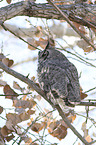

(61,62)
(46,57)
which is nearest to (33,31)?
(46,57)

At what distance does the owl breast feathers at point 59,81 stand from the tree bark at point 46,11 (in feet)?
1.92

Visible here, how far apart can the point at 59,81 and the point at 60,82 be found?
1 cm

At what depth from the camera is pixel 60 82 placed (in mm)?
2203

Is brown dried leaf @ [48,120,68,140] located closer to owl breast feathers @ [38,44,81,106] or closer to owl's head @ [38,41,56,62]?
owl breast feathers @ [38,44,81,106]

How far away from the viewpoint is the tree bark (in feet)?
8.88

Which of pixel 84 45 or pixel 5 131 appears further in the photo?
pixel 84 45

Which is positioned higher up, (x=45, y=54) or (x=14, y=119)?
(x=45, y=54)

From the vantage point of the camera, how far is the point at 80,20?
302 centimetres

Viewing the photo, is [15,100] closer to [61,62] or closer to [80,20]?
[61,62]

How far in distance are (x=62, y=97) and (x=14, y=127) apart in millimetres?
459

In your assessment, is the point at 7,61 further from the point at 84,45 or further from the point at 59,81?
the point at 84,45

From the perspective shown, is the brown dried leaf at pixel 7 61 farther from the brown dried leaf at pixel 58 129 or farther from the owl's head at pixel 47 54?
the brown dried leaf at pixel 58 129

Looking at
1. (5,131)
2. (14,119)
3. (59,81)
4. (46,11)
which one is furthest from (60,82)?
(46,11)

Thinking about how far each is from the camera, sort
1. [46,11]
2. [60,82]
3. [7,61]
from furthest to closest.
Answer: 1. [46,11]
2. [7,61]
3. [60,82]
